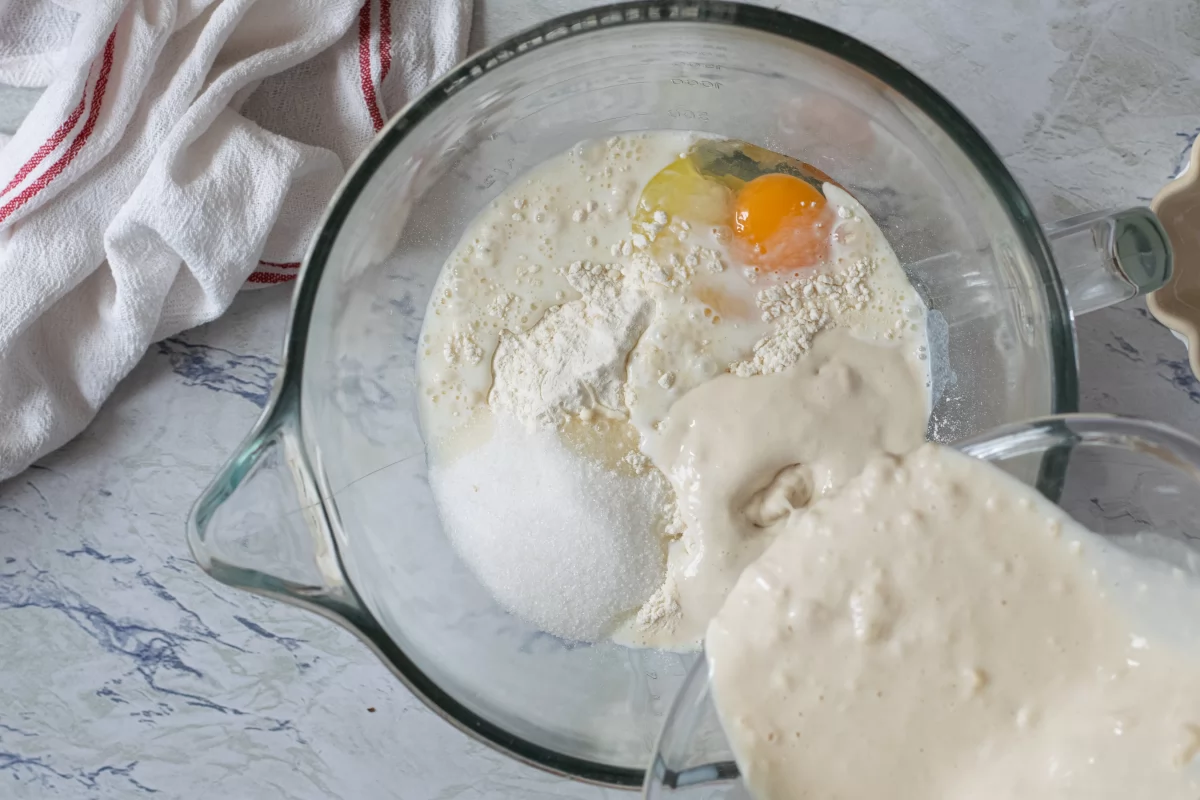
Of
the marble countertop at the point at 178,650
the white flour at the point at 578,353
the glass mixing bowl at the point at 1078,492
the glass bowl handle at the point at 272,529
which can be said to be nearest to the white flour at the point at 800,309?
the white flour at the point at 578,353

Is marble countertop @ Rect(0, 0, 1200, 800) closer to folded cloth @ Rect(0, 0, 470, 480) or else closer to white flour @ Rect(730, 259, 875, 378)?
folded cloth @ Rect(0, 0, 470, 480)

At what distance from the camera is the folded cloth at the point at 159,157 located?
44.3 inches

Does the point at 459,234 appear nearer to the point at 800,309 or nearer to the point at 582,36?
the point at 582,36

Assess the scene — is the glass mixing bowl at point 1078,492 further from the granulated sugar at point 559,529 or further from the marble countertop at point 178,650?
the marble countertop at point 178,650

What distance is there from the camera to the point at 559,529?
1032 mm

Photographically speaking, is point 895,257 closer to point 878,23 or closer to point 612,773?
point 878,23

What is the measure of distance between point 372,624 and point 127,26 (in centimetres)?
75

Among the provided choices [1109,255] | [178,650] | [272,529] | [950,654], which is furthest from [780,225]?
[178,650]

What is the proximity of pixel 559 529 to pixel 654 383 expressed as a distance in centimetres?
19

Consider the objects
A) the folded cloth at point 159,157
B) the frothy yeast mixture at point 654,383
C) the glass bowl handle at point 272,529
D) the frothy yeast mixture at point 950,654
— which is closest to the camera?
the frothy yeast mixture at point 950,654

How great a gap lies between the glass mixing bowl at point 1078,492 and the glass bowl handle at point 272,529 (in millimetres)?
346

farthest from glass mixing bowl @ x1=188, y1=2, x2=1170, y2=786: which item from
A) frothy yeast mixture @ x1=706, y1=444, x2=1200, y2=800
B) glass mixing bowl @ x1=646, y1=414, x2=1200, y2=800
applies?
frothy yeast mixture @ x1=706, y1=444, x2=1200, y2=800

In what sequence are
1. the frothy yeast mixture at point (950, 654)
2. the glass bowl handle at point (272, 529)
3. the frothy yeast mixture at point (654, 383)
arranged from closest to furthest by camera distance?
the frothy yeast mixture at point (950, 654) → the glass bowl handle at point (272, 529) → the frothy yeast mixture at point (654, 383)

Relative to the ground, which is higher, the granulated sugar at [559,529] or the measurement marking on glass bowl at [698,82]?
the measurement marking on glass bowl at [698,82]
